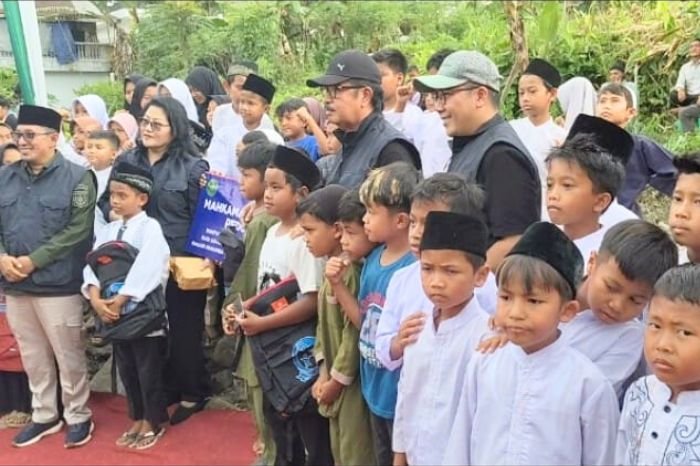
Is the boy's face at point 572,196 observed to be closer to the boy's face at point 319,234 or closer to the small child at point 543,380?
the small child at point 543,380

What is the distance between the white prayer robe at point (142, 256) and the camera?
157 inches

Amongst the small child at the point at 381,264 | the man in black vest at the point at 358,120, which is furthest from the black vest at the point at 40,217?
the small child at the point at 381,264

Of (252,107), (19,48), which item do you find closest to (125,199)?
(19,48)

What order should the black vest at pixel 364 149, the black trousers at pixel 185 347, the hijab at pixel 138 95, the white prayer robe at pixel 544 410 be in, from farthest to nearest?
the hijab at pixel 138 95, the black trousers at pixel 185 347, the black vest at pixel 364 149, the white prayer robe at pixel 544 410

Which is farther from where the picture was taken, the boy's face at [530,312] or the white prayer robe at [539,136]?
the white prayer robe at [539,136]

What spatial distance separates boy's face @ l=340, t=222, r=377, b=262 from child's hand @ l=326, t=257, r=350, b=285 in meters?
0.06

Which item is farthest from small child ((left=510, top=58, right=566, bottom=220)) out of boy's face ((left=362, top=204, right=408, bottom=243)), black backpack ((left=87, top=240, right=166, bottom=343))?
black backpack ((left=87, top=240, right=166, bottom=343))

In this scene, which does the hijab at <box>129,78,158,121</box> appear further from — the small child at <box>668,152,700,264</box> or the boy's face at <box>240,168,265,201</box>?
the small child at <box>668,152,700,264</box>

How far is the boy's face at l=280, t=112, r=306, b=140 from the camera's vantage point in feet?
16.6

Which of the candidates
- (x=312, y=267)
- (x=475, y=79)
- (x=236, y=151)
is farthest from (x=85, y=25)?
(x=475, y=79)

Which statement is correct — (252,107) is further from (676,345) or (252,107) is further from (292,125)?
(676,345)

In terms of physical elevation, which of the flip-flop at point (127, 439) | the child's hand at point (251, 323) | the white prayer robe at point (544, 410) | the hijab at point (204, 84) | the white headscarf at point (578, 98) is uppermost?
the hijab at point (204, 84)

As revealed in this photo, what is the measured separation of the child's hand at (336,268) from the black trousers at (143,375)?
5.54 feet

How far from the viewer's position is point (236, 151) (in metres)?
4.88
